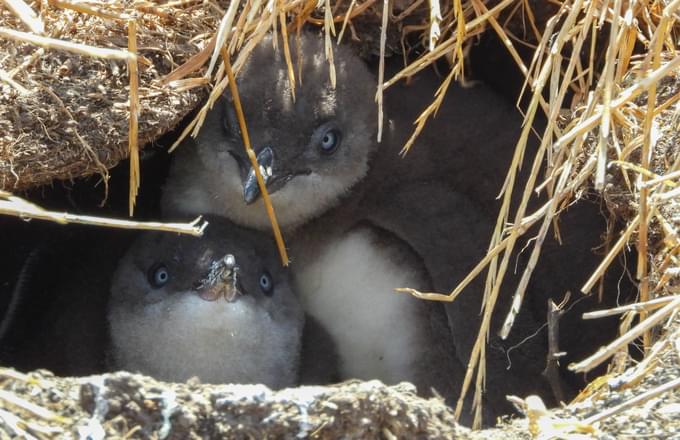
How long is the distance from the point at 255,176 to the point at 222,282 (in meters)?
0.37

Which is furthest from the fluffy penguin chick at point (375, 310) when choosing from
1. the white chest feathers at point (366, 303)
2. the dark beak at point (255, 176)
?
the dark beak at point (255, 176)

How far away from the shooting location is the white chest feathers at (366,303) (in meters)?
3.44

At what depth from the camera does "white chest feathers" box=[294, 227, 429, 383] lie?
3.44 meters

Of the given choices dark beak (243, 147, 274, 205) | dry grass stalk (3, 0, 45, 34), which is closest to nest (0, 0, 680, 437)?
dark beak (243, 147, 274, 205)

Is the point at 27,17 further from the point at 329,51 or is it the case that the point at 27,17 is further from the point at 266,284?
the point at 266,284

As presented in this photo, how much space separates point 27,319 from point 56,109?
941 millimetres

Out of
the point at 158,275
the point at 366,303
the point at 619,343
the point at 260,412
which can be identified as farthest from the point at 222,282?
the point at 619,343

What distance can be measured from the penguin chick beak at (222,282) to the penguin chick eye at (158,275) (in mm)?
190

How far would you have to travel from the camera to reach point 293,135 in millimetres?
3299

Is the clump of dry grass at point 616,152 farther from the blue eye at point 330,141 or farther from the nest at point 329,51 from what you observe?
the blue eye at point 330,141

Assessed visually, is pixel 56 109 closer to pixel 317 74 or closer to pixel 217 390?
pixel 317 74

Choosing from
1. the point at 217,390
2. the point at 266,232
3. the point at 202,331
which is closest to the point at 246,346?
the point at 202,331

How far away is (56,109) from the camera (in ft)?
9.25

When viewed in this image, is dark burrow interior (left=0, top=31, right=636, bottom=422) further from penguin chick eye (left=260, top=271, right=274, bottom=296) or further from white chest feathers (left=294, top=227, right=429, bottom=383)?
penguin chick eye (left=260, top=271, right=274, bottom=296)
